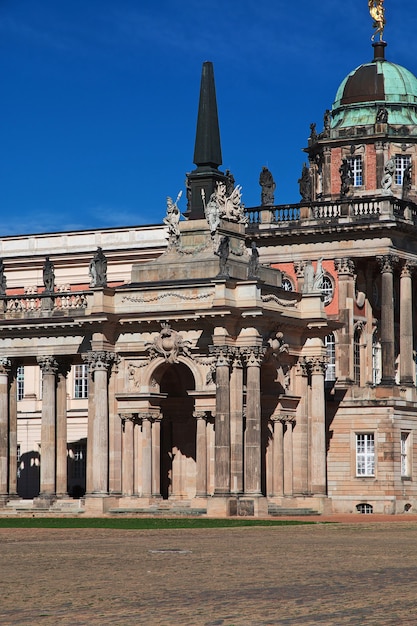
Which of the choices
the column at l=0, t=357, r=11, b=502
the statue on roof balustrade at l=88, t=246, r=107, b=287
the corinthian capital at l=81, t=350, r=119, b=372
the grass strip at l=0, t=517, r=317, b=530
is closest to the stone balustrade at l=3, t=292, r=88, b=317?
the statue on roof balustrade at l=88, t=246, r=107, b=287

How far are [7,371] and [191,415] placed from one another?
8698mm

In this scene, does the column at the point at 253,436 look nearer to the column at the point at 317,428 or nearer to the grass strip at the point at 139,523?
the grass strip at the point at 139,523

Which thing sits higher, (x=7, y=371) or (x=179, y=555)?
(x=7, y=371)

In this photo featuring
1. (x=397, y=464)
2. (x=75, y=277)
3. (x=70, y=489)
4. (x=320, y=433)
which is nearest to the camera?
(x=320, y=433)

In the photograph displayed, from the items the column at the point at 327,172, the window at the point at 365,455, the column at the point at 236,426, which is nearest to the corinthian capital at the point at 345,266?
the window at the point at 365,455

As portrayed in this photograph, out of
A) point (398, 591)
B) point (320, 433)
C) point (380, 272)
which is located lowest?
point (398, 591)

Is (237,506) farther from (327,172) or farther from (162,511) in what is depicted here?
(327,172)

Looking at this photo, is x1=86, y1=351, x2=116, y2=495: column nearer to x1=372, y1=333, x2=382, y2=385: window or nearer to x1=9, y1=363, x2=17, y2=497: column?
x1=9, y1=363, x2=17, y2=497: column

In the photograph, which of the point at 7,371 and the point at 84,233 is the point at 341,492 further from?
the point at 84,233

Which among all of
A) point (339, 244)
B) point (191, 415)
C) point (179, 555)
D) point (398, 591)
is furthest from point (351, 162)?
point (398, 591)

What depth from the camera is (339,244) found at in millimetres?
80562

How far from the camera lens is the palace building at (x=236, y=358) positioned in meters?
65.2

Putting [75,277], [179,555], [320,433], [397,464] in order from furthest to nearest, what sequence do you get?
[75,277], [397,464], [320,433], [179,555]

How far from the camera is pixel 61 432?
70812 mm
